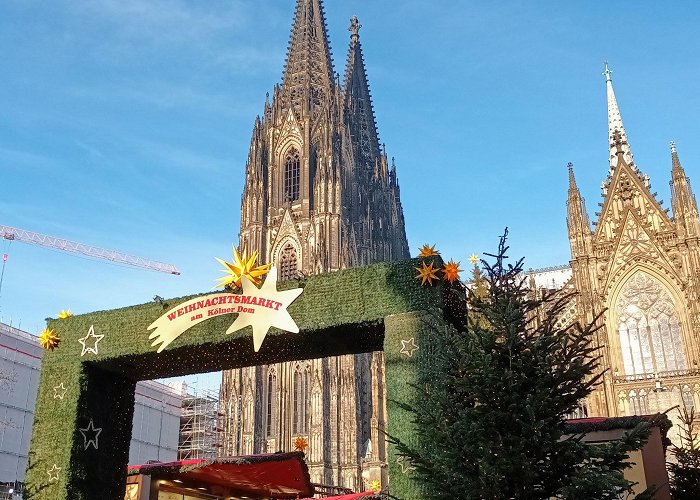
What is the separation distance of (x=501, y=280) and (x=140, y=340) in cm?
604

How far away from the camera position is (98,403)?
12.2m

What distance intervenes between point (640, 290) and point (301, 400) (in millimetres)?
20538

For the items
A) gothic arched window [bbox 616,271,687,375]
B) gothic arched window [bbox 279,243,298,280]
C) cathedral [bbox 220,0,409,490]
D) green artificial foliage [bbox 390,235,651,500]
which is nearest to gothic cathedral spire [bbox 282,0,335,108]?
cathedral [bbox 220,0,409,490]

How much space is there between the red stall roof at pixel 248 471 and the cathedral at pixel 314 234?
868 inches

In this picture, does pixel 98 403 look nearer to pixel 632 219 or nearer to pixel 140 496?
pixel 140 496

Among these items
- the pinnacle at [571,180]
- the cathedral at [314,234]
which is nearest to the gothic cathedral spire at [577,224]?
the pinnacle at [571,180]

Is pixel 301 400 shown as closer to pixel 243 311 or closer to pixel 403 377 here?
pixel 243 311

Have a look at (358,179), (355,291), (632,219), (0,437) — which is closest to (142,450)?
(0,437)

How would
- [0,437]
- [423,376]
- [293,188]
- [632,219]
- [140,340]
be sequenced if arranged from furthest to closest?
1. [293,188]
2. [0,437]
3. [632,219]
4. [140,340]
5. [423,376]

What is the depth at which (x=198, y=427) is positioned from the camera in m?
49.4

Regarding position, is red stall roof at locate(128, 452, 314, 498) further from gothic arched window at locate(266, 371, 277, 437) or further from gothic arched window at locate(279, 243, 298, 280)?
gothic arched window at locate(279, 243, 298, 280)

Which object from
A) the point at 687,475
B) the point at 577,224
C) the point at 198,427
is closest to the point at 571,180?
the point at 577,224

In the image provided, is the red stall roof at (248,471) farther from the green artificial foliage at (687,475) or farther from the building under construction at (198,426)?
the building under construction at (198,426)

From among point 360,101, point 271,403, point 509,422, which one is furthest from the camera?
point 360,101
